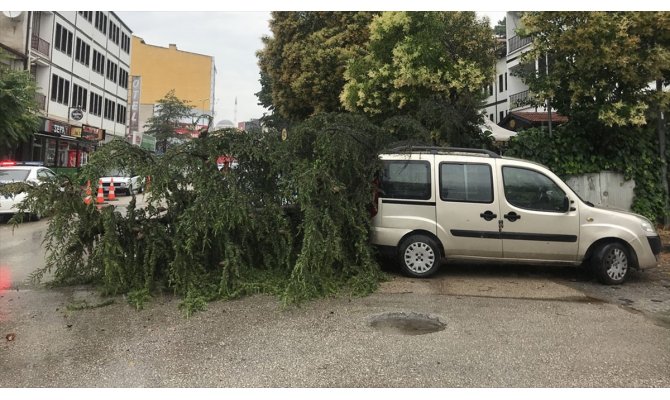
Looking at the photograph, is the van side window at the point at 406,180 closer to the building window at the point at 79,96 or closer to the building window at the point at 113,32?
the building window at the point at 79,96

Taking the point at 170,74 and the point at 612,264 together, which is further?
the point at 170,74

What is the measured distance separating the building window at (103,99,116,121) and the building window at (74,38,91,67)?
4.65 metres

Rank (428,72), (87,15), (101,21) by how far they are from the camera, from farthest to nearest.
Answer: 1. (101,21)
2. (87,15)
3. (428,72)

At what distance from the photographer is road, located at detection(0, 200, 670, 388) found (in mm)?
3623

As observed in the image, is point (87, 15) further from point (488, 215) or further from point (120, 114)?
point (488, 215)

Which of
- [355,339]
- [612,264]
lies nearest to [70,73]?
[355,339]

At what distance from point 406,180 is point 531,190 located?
1.74 m

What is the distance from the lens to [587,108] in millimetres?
10031

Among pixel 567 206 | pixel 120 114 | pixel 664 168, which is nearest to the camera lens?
pixel 567 206

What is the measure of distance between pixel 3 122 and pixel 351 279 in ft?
59.3

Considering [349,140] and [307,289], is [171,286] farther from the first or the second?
[349,140]

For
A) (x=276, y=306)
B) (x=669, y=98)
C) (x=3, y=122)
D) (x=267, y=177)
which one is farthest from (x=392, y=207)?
(x=3, y=122)

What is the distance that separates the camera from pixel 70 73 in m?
32.5

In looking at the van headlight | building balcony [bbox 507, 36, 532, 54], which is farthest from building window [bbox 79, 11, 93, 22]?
the van headlight
